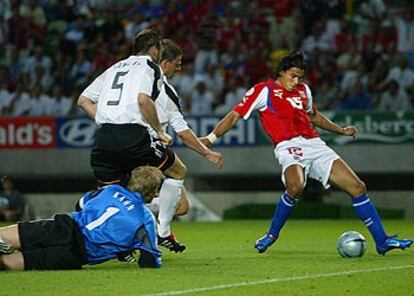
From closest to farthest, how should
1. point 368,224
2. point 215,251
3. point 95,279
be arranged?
point 95,279, point 368,224, point 215,251

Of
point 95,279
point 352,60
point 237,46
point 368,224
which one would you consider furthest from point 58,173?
point 95,279

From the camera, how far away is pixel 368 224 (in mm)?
11281

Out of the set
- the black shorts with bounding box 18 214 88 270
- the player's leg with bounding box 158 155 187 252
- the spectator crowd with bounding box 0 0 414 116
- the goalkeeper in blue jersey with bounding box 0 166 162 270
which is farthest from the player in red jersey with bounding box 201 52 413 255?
the spectator crowd with bounding box 0 0 414 116

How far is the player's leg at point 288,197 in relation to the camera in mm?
11695

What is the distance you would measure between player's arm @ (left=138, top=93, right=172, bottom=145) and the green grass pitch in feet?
3.70

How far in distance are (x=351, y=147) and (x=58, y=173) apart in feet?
17.5

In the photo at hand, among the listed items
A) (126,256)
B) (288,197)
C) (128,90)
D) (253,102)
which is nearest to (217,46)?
(253,102)

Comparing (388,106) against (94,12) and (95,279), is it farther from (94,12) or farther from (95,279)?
(95,279)

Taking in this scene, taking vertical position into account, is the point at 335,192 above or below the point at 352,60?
below

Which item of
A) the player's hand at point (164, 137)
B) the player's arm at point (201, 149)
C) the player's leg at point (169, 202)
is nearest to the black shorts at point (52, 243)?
the player's hand at point (164, 137)

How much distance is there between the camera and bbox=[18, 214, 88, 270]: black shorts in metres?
9.48

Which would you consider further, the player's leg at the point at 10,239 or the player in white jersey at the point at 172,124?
the player in white jersey at the point at 172,124

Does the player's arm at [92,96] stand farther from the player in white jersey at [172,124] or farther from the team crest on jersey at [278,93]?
the team crest on jersey at [278,93]

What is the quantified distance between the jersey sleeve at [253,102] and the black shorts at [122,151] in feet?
4.66
